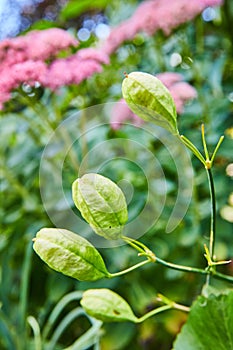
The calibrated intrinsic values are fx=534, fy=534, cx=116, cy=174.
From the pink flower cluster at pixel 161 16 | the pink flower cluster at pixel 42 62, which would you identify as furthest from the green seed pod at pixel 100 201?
the pink flower cluster at pixel 161 16

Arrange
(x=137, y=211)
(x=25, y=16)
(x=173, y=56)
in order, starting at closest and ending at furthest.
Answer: (x=137, y=211), (x=173, y=56), (x=25, y=16)

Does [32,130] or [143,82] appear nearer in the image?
[143,82]

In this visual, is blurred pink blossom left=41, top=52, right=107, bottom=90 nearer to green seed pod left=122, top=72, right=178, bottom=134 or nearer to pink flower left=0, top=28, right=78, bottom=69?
pink flower left=0, top=28, right=78, bottom=69

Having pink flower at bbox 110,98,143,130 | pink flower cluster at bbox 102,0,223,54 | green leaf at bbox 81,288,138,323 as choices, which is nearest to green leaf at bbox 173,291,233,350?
green leaf at bbox 81,288,138,323

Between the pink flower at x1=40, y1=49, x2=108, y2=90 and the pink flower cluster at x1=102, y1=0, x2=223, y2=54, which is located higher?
the pink flower at x1=40, y1=49, x2=108, y2=90

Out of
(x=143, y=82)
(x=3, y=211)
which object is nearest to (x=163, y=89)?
(x=143, y=82)

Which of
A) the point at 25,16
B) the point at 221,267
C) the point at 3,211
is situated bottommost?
the point at 221,267

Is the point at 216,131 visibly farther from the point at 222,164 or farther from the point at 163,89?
the point at 163,89

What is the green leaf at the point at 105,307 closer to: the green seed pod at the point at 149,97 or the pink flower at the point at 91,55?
the green seed pod at the point at 149,97
